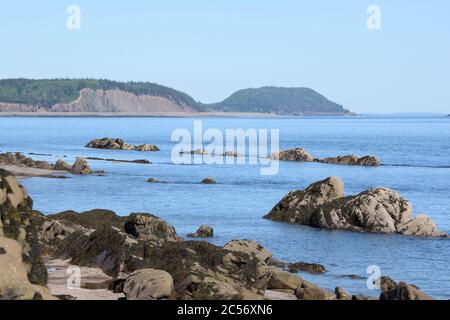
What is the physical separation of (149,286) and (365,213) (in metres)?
28.1

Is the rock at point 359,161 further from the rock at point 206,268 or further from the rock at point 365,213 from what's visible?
the rock at point 206,268

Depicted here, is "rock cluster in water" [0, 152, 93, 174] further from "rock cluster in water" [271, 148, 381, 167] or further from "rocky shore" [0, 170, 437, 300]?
"rocky shore" [0, 170, 437, 300]

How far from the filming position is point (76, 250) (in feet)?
117

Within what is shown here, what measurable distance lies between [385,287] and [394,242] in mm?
14892

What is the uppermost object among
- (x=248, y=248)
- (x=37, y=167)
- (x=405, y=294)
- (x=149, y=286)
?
(x=149, y=286)

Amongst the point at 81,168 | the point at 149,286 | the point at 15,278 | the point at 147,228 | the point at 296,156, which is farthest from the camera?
the point at 296,156

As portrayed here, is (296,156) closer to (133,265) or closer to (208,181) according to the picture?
(208,181)

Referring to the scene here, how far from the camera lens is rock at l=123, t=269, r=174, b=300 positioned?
85.8 ft

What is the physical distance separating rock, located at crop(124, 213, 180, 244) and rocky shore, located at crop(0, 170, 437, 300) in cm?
5

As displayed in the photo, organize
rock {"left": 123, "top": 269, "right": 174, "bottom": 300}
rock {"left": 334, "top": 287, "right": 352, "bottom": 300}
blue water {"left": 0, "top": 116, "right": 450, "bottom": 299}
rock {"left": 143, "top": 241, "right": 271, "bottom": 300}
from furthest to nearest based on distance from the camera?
1. blue water {"left": 0, "top": 116, "right": 450, "bottom": 299}
2. rock {"left": 334, "top": 287, "right": 352, "bottom": 300}
3. rock {"left": 143, "top": 241, "right": 271, "bottom": 300}
4. rock {"left": 123, "top": 269, "right": 174, "bottom": 300}

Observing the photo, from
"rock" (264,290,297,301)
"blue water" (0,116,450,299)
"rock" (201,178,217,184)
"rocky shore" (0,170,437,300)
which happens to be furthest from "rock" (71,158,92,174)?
"rock" (264,290,297,301)

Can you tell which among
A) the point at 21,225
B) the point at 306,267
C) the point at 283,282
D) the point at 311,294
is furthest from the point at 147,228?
the point at 21,225

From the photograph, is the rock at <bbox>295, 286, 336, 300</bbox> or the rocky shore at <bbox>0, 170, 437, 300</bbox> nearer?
the rocky shore at <bbox>0, 170, 437, 300</bbox>

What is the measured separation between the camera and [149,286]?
26.4 m
